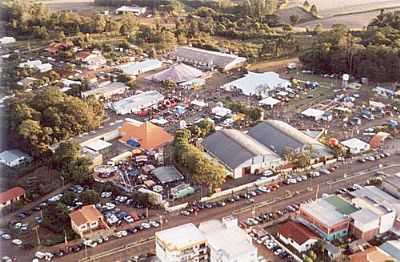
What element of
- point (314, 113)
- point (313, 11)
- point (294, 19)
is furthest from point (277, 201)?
point (313, 11)

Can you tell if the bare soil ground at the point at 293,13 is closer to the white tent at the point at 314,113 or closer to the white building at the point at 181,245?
the white tent at the point at 314,113

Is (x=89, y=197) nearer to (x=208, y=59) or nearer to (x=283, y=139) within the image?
(x=283, y=139)

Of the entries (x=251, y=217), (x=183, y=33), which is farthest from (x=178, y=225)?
(x=183, y=33)

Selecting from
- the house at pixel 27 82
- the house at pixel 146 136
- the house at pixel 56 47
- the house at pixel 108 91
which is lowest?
the house at pixel 146 136

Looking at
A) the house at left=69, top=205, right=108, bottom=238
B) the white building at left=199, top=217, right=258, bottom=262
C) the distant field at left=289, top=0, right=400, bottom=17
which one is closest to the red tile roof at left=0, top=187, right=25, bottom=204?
the house at left=69, top=205, right=108, bottom=238

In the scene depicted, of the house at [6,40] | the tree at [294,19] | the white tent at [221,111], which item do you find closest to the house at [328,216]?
the white tent at [221,111]

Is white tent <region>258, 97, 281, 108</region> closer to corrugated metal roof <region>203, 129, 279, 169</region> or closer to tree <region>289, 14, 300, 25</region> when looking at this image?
corrugated metal roof <region>203, 129, 279, 169</region>
